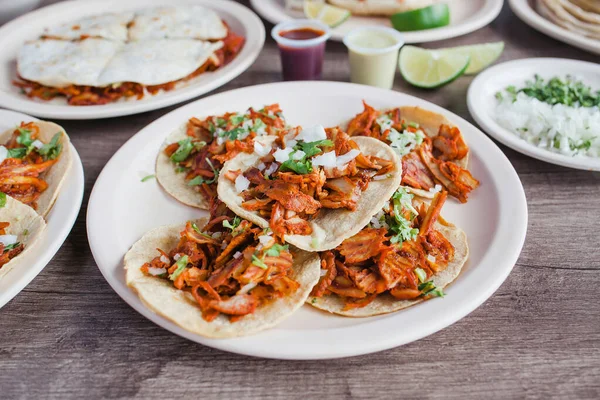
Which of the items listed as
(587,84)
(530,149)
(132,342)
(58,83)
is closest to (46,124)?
(58,83)

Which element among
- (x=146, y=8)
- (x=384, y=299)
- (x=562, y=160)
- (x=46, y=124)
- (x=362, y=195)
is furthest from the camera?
(x=146, y=8)

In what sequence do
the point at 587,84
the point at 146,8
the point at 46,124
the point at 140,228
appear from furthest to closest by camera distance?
the point at 146,8
the point at 587,84
the point at 46,124
the point at 140,228

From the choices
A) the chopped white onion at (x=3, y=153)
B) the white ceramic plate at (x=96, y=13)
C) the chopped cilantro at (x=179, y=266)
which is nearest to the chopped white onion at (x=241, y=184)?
the chopped cilantro at (x=179, y=266)

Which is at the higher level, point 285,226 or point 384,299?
point 285,226

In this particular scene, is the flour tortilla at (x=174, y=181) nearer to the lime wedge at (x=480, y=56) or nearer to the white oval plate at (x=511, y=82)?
the white oval plate at (x=511, y=82)

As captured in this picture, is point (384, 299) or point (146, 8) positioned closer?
point (384, 299)

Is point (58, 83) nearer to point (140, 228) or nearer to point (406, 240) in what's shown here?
point (140, 228)

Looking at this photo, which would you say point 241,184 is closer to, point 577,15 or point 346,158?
point 346,158
